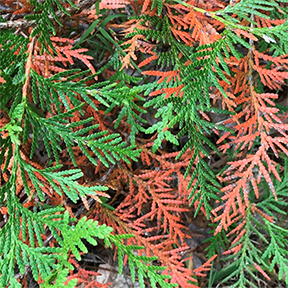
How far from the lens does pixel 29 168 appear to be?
1267 mm

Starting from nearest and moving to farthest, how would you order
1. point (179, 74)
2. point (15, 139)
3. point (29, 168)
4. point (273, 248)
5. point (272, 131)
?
point (15, 139) < point (29, 168) < point (179, 74) < point (273, 248) < point (272, 131)

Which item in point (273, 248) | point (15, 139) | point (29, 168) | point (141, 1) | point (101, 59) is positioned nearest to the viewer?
point (15, 139)

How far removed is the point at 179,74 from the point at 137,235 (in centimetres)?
85

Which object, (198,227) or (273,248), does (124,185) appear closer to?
(198,227)

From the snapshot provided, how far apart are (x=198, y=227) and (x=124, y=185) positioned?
61cm

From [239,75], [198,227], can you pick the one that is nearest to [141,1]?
[239,75]

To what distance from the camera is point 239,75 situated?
1.66 meters

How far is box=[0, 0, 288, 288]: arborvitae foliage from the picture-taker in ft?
3.96

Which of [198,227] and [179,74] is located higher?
[179,74]

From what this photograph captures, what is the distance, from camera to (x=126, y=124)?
1.73 metres

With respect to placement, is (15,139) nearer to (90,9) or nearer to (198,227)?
(90,9)

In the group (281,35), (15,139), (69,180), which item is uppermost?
(281,35)

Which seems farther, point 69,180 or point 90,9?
point 90,9

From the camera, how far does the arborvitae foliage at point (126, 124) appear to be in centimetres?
121
